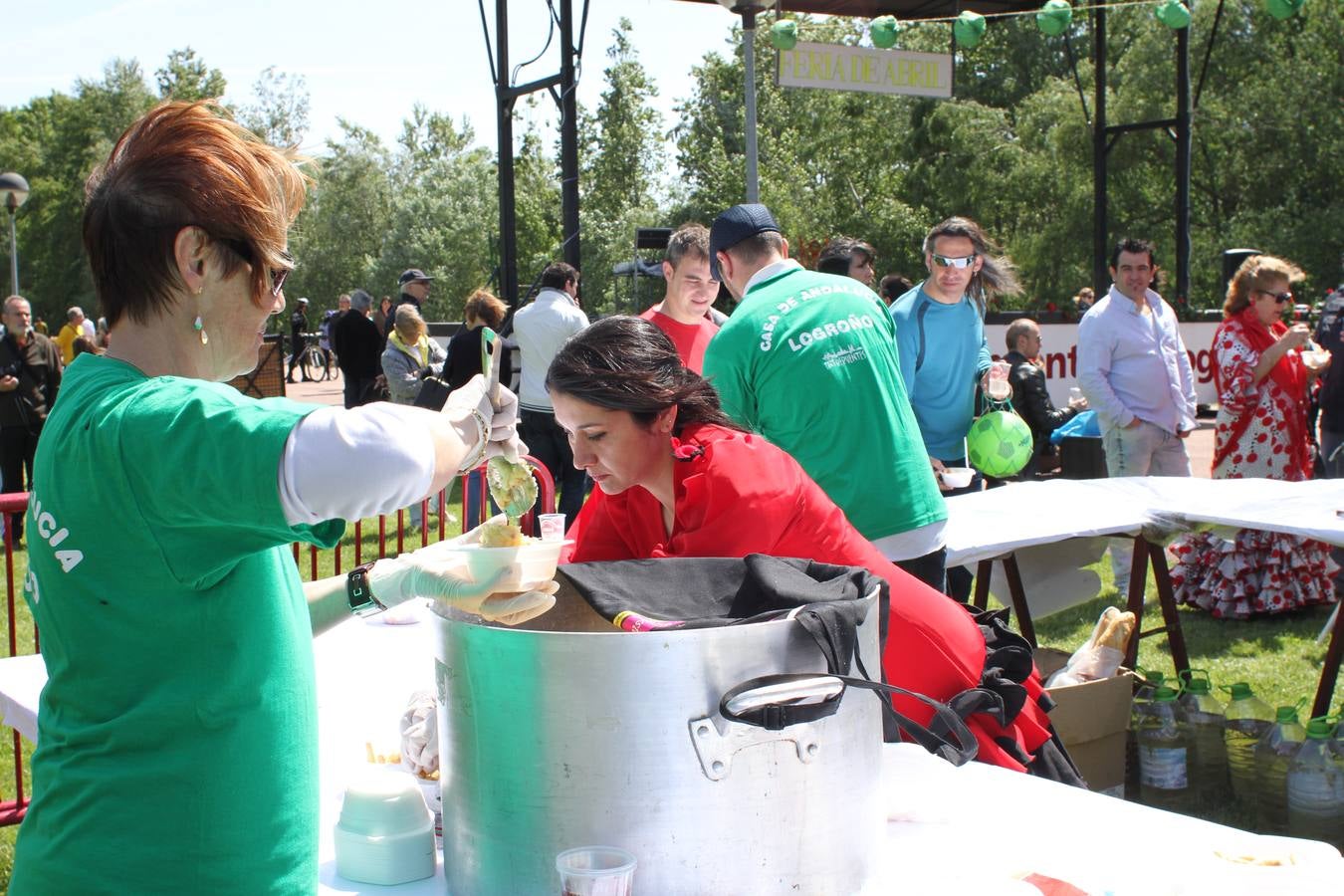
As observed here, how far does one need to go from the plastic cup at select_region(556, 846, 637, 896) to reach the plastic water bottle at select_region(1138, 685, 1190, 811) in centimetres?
271

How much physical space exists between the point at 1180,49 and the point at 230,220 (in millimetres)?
12960

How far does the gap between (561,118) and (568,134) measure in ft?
0.53

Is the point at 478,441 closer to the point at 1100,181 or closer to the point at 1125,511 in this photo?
the point at 1125,511

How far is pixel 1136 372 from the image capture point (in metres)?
5.66

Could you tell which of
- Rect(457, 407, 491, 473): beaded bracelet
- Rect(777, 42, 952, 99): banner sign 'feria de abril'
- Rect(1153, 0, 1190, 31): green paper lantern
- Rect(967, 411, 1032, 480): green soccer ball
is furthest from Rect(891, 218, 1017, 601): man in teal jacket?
Rect(1153, 0, 1190, 31): green paper lantern

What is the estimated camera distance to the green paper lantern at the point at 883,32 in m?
8.80

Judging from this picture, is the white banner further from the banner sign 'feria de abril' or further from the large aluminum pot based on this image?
the large aluminum pot

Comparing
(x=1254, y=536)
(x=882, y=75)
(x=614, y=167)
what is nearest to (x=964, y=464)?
(x=1254, y=536)

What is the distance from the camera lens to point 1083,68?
38.0 meters

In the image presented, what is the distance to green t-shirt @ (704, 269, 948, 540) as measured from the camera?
316 centimetres

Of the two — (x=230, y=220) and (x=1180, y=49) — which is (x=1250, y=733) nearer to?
(x=230, y=220)

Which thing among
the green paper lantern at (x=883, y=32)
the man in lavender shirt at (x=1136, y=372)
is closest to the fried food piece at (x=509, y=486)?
the man in lavender shirt at (x=1136, y=372)

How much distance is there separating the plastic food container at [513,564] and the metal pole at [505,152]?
7.63 m

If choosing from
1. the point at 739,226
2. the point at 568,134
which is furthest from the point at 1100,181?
the point at 739,226
